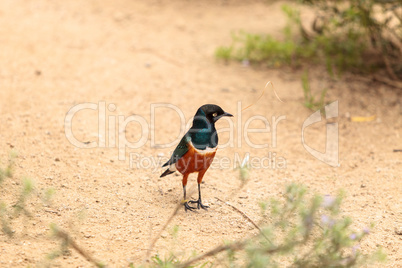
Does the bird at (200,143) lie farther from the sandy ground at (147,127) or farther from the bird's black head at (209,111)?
the sandy ground at (147,127)

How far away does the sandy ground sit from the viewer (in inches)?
136

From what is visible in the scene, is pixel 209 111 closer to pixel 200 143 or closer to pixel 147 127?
pixel 200 143

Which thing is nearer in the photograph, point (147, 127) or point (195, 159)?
point (195, 159)

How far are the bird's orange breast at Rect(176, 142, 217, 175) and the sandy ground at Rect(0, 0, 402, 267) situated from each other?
381mm

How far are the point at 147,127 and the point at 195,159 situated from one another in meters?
1.78

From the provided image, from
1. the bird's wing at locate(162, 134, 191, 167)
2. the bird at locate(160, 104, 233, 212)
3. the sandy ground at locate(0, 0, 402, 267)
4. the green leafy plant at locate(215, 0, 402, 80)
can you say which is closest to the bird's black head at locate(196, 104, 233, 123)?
the bird at locate(160, 104, 233, 212)

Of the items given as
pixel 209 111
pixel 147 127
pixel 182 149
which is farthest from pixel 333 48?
pixel 182 149

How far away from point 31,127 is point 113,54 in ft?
7.16

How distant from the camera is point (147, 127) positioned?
5.23 meters

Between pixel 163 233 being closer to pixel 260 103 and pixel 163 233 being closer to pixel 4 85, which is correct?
pixel 260 103

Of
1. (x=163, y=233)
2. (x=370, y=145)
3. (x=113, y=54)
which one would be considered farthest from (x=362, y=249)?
(x=113, y=54)

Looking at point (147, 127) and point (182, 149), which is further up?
point (147, 127)

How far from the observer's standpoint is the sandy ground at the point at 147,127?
3.44 metres

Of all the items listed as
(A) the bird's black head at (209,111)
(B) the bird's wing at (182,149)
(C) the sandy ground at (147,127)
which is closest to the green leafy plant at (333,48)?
(C) the sandy ground at (147,127)
